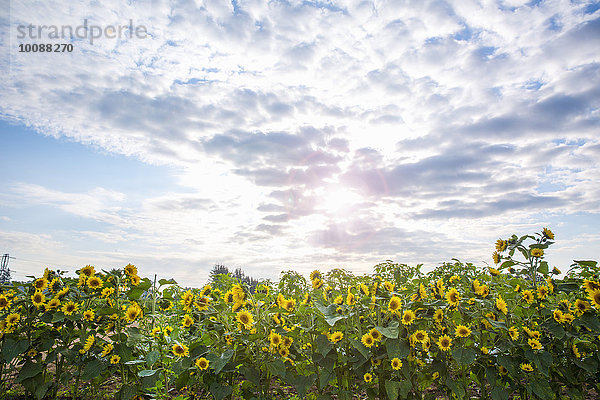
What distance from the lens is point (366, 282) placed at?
2898 mm

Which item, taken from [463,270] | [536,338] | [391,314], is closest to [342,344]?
[391,314]

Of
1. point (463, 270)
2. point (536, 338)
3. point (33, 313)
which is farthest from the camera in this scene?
point (463, 270)

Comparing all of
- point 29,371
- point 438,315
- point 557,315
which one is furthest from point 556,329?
point 29,371

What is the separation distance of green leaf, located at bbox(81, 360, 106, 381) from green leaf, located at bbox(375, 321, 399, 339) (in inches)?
75.0

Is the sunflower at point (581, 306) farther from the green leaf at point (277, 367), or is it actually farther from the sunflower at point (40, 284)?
the sunflower at point (40, 284)

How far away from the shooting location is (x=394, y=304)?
95.7 inches

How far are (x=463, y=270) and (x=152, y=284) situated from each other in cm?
273

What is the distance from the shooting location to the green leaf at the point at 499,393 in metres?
2.52

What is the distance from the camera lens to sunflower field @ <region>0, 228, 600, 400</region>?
8.01ft

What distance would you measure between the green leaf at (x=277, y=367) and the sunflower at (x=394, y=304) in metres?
0.77

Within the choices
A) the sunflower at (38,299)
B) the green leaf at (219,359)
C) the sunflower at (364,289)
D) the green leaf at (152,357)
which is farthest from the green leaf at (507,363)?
the sunflower at (38,299)

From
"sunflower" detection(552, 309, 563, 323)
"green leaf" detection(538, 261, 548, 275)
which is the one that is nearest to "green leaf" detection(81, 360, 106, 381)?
"sunflower" detection(552, 309, 563, 323)

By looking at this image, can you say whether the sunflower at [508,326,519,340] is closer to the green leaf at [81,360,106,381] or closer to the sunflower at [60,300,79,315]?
the green leaf at [81,360,106,381]

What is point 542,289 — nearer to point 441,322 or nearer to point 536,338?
point 536,338
